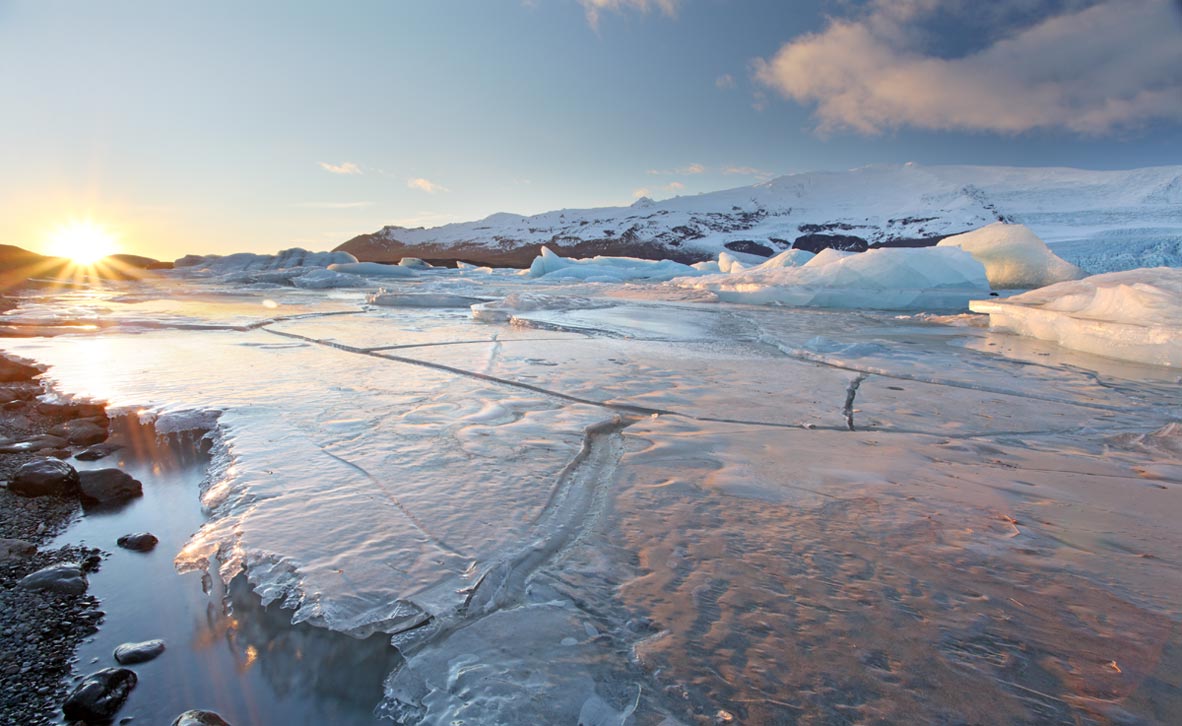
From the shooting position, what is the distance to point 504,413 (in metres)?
2.66

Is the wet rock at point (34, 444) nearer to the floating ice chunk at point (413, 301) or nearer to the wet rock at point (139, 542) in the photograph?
the wet rock at point (139, 542)

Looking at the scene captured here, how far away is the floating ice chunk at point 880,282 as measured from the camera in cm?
1060

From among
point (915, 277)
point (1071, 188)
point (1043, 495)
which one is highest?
point (1071, 188)

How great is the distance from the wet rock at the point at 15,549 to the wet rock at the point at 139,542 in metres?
0.18

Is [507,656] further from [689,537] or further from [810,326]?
[810,326]

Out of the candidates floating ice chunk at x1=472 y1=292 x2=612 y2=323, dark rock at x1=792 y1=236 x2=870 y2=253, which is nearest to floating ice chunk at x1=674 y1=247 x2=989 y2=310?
floating ice chunk at x1=472 y1=292 x2=612 y2=323

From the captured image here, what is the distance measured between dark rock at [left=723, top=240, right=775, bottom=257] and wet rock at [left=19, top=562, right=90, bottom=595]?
51611 millimetres

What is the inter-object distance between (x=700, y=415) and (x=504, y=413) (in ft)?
3.06

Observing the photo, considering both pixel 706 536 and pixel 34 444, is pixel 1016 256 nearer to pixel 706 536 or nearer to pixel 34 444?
pixel 706 536

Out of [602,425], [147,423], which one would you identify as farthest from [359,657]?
[147,423]

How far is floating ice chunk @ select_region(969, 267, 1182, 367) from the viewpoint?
4551 mm

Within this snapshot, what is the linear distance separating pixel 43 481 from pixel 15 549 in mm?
489

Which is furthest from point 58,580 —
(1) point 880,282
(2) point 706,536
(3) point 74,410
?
(1) point 880,282

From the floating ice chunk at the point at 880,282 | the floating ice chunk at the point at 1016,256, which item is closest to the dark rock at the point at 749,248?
the floating ice chunk at the point at 1016,256
